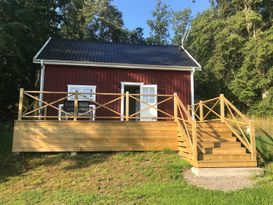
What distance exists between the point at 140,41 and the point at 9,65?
708 inches

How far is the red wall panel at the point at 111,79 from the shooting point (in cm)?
1220

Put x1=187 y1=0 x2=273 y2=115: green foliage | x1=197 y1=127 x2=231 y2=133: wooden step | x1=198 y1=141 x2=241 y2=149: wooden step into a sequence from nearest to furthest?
x1=198 y1=141 x2=241 y2=149: wooden step < x1=197 y1=127 x2=231 y2=133: wooden step < x1=187 y1=0 x2=273 y2=115: green foliage

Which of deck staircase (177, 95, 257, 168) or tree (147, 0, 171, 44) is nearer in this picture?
deck staircase (177, 95, 257, 168)

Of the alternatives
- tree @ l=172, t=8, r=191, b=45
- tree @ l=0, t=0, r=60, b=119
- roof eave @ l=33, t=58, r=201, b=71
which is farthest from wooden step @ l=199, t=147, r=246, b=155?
tree @ l=172, t=8, r=191, b=45

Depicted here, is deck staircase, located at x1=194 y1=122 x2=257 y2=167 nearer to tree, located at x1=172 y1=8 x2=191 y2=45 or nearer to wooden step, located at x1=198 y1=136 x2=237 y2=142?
wooden step, located at x1=198 y1=136 x2=237 y2=142

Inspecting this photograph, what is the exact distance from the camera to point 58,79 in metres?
12.2

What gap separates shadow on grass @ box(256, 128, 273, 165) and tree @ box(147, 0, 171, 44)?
24.3 metres

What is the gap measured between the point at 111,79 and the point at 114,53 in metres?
1.85

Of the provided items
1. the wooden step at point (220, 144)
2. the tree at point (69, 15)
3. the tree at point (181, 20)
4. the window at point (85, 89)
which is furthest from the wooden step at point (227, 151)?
the tree at point (181, 20)

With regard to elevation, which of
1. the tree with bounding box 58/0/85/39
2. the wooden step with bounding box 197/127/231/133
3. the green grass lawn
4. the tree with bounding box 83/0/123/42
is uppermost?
the tree with bounding box 83/0/123/42

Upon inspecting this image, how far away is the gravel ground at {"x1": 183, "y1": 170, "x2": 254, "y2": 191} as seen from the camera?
676 cm

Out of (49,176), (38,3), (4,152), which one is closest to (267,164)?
(49,176)

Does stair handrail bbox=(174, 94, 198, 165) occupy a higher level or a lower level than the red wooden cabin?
lower

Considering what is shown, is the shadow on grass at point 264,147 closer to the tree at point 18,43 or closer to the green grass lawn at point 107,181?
the green grass lawn at point 107,181
